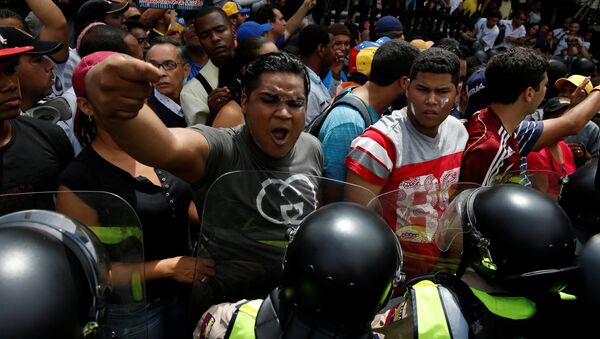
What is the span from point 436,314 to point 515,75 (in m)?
2.04

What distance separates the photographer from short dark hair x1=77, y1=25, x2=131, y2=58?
341cm

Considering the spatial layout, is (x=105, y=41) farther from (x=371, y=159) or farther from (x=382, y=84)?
(x=371, y=159)

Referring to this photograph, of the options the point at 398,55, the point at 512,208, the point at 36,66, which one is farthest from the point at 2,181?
the point at 398,55

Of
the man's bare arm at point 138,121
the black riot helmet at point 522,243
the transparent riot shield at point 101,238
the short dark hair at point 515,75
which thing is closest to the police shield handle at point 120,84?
the man's bare arm at point 138,121

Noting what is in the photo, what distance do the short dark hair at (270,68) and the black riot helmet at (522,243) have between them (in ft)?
3.23

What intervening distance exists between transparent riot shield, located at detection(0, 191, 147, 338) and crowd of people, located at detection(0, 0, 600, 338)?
1 cm

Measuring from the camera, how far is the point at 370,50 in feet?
14.5

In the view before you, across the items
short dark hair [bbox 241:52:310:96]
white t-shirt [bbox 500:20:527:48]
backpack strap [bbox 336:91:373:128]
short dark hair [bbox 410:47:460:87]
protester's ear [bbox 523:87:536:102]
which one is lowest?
white t-shirt [bbox 500:20:527:48]

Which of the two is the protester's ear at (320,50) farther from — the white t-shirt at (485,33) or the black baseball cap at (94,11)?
the white t-shirt at (485,33)

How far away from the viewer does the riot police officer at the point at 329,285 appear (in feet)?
5.28

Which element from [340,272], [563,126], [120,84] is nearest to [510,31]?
[563,126]

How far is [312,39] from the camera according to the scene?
5.14 m

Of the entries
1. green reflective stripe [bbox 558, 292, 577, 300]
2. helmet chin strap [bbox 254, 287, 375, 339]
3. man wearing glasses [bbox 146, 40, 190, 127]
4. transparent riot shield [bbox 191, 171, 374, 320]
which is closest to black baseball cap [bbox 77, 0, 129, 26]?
man wearing glasses [bbox 146, 40, 190, 127]

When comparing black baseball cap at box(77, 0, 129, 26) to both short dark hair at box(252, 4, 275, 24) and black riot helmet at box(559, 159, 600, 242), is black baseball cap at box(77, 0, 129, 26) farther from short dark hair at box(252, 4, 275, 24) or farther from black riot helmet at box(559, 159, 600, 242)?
black riot helmet at box(559, 159, 600, 242)
